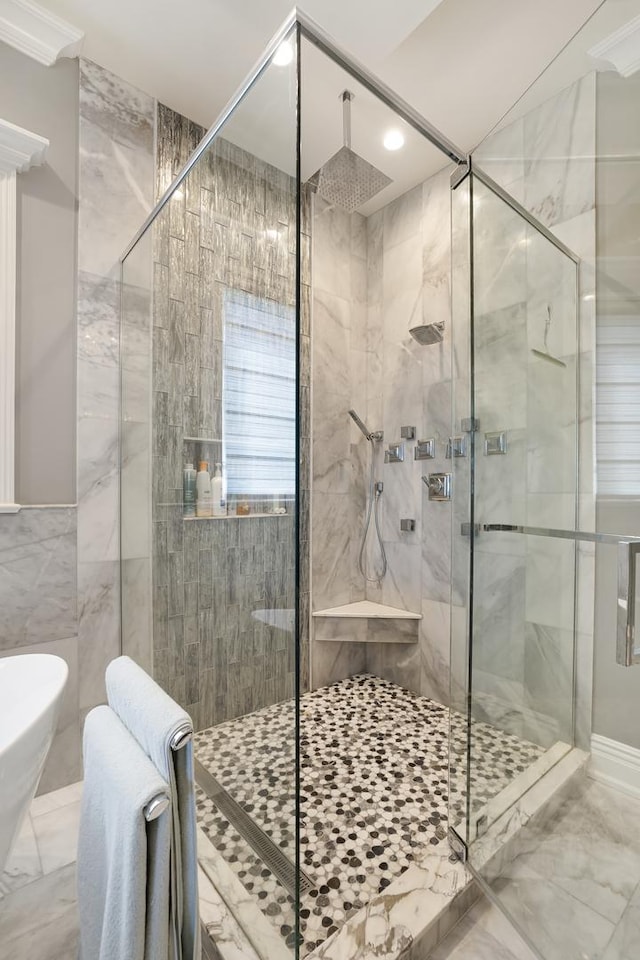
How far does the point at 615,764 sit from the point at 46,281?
2188mm

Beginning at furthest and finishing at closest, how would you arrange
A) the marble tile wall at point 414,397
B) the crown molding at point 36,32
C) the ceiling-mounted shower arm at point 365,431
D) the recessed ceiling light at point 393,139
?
the ceiling-mounted shower arm at point 365,431, the marble tile wall at point 414,397, the recessed ceiling light at point 393,139, the crown molding at point 36,32

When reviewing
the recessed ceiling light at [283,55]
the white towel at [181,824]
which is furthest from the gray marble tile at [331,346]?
the white towel at [181,824]

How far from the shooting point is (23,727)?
94 centimetres

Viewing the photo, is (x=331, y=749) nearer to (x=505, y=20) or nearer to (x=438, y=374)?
(x=438, y=374)

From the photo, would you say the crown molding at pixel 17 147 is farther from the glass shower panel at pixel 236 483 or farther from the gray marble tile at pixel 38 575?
the gray marble tile at pixel 38 575

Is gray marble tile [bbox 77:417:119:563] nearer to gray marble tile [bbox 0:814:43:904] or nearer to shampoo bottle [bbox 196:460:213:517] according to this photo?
shampoo bottle [bbox 196:460:213:517]

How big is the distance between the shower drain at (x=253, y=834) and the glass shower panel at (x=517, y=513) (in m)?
0.63

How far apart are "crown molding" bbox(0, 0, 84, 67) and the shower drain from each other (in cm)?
237

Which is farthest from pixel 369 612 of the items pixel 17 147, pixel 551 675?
pixel 17 147

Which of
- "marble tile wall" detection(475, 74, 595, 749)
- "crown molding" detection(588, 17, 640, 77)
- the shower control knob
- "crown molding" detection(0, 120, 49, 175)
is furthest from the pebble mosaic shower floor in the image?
"crown molding" detection(0, 120, 49, 175)

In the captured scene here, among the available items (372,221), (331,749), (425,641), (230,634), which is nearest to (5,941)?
(230,634)

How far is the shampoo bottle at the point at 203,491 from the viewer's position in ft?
4.17

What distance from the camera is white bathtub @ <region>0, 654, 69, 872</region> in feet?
2.81

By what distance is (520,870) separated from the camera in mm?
1189
